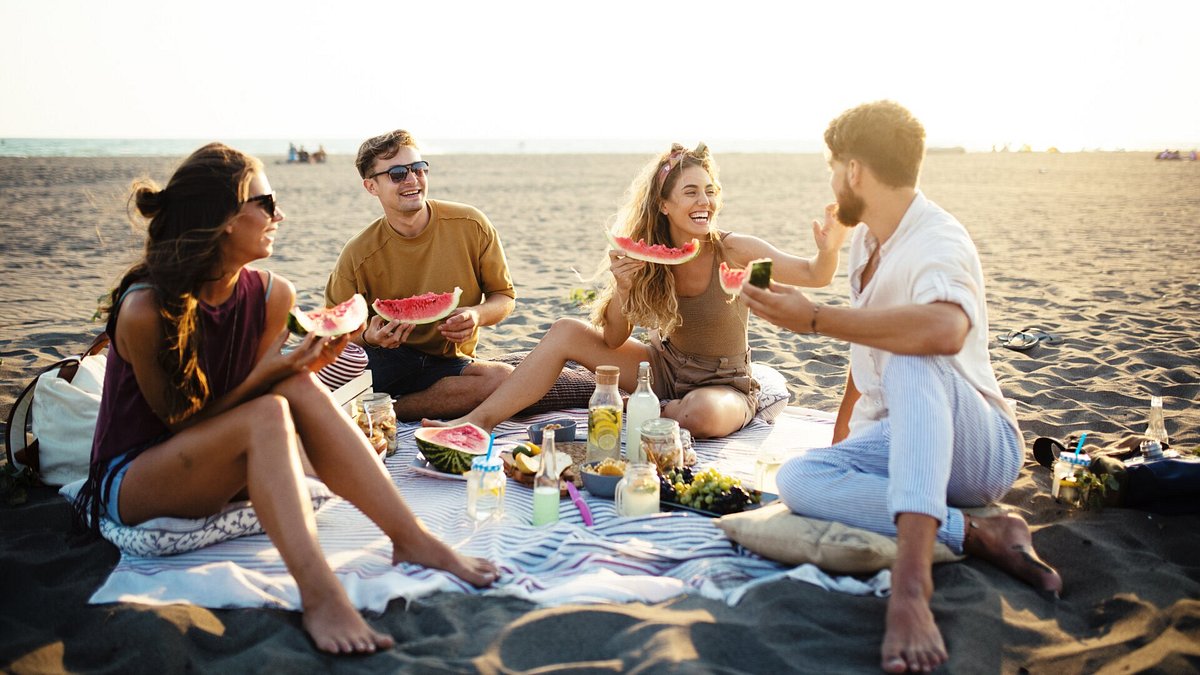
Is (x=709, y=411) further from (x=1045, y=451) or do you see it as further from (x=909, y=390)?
(x=909, y=390)

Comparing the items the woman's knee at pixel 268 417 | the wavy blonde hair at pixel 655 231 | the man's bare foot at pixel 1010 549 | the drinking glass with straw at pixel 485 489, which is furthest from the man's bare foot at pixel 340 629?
the wavy blonde hair at pixel 655 231

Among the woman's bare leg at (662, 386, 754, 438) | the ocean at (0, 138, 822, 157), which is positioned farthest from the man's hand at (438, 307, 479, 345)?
the ocean at (0, 138, 822, 157)

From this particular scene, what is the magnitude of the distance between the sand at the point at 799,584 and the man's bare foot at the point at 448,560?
129 mm

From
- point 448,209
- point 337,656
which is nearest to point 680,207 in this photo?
point 448,209

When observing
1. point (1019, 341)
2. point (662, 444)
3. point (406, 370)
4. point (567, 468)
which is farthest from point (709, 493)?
point (1019, 341)

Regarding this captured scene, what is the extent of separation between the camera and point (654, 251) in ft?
16.2

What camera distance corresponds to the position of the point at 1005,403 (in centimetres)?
356

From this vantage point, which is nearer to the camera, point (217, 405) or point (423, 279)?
point (217, 405)

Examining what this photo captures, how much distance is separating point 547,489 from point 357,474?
904mm

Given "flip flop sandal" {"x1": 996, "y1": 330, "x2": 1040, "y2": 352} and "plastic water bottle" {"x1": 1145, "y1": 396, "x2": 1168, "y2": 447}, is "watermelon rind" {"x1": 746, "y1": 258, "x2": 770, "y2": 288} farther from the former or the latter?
"flip flop sandal" {"x1": 996, "y1": 330, "x2": 1040, "y2": 352}

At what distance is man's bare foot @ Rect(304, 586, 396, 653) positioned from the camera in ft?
9.55

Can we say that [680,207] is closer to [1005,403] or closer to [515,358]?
[515,358]

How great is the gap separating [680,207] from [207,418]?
292cm

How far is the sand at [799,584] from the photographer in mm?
2875
